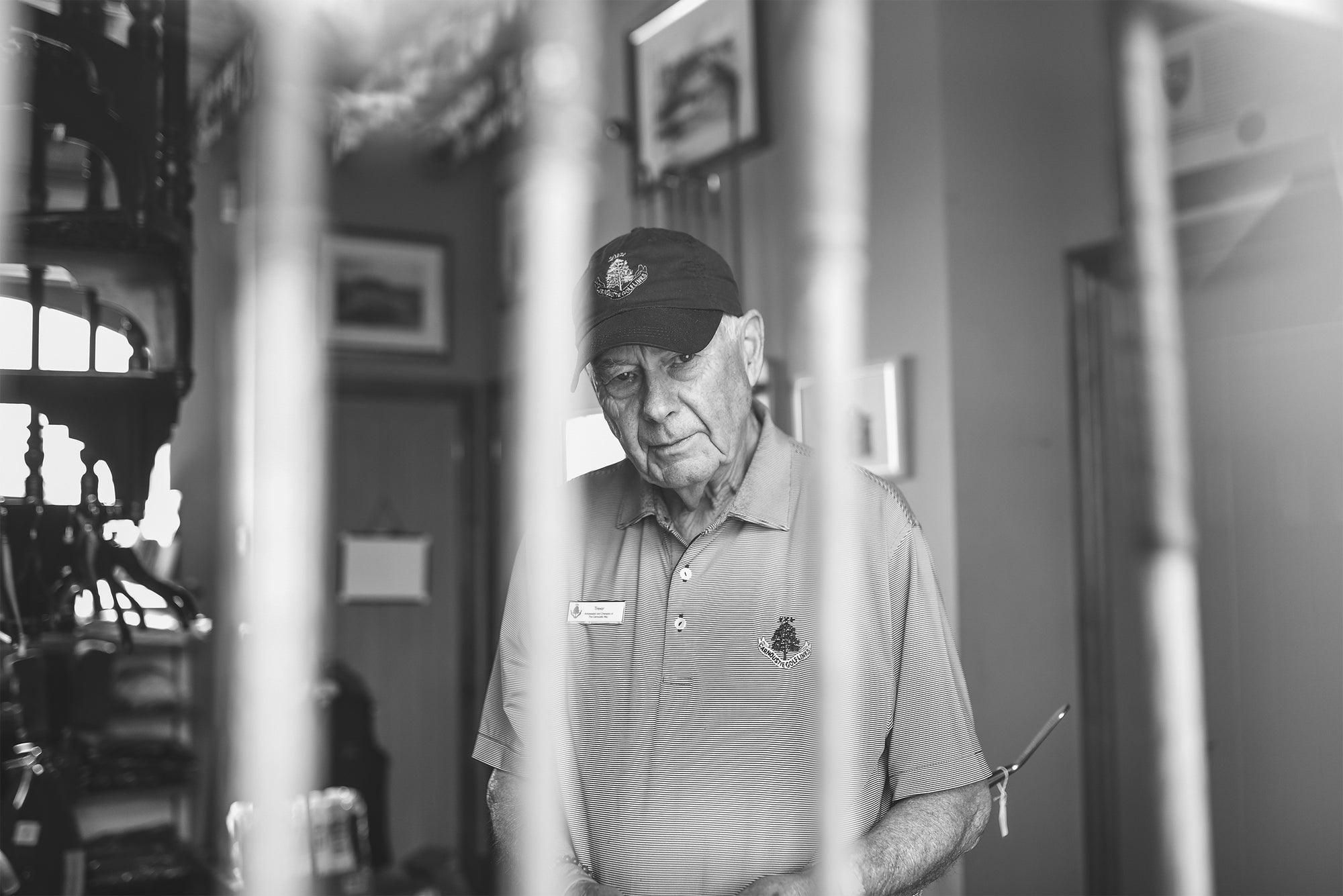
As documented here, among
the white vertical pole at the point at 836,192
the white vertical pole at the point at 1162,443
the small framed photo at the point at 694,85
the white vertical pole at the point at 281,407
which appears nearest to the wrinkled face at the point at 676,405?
the white vertical pole at the point at 836,192

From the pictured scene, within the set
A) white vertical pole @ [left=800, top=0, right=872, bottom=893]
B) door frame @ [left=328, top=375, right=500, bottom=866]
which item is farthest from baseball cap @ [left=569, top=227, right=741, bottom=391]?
door frame @ [left=328, top=375, right=500, bottom=866]

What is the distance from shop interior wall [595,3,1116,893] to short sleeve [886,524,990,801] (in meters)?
1.41

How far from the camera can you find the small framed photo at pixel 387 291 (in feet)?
16.5

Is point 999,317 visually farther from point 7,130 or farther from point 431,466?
point 431,466

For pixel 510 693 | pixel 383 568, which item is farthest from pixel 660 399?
pixel 383 568

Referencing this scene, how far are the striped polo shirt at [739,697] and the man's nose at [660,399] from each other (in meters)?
0.15

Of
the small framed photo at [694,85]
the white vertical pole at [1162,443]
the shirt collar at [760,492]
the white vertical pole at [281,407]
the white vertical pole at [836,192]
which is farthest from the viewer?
the white vertical pole at [281,407]

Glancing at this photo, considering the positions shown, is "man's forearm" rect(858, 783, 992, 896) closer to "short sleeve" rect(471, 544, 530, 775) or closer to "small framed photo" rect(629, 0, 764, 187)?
"short sleeve" rect(471, 544, 530, 775)

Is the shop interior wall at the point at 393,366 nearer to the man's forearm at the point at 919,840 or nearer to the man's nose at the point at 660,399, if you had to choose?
the man's nose at the point at 660,399

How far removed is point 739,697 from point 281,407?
4143 millimetres

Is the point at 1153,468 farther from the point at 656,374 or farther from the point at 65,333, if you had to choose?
the point at 65,333

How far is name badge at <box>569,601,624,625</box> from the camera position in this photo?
4.55ft

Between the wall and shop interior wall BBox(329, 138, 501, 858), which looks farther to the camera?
shop interior wall BBox(329, 138, 501, 858)

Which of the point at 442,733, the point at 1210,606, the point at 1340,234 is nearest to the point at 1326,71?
the point at 1340,234
